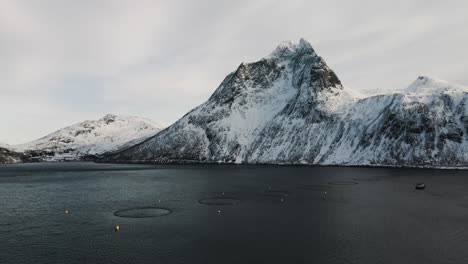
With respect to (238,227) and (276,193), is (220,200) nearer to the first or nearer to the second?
(276,193)

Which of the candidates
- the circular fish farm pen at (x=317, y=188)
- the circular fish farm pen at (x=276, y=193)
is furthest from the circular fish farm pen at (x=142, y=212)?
the circular fish farm pen at (x=317, y=188)

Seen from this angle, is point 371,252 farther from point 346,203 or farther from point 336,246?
point 346,203

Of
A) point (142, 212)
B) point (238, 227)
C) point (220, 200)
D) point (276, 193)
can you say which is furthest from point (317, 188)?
point (142, 212)

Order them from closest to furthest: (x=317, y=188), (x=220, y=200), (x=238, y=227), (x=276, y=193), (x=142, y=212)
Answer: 1. (x=238, y=227)
2. (x=142, y=212)
3. (x=220, y=200)
4. (x=276, y=193)
5. (x=317, y=188)

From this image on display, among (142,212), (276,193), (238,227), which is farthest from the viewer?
(276,193)

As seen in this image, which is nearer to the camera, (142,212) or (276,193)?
(142,212)

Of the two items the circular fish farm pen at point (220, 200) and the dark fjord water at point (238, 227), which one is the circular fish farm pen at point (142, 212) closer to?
the dark fjord water at point (238, 227)

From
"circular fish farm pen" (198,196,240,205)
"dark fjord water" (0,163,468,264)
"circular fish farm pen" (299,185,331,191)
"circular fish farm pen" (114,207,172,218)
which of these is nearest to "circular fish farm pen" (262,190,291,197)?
"dark fjord water" (0,163,468,264)
